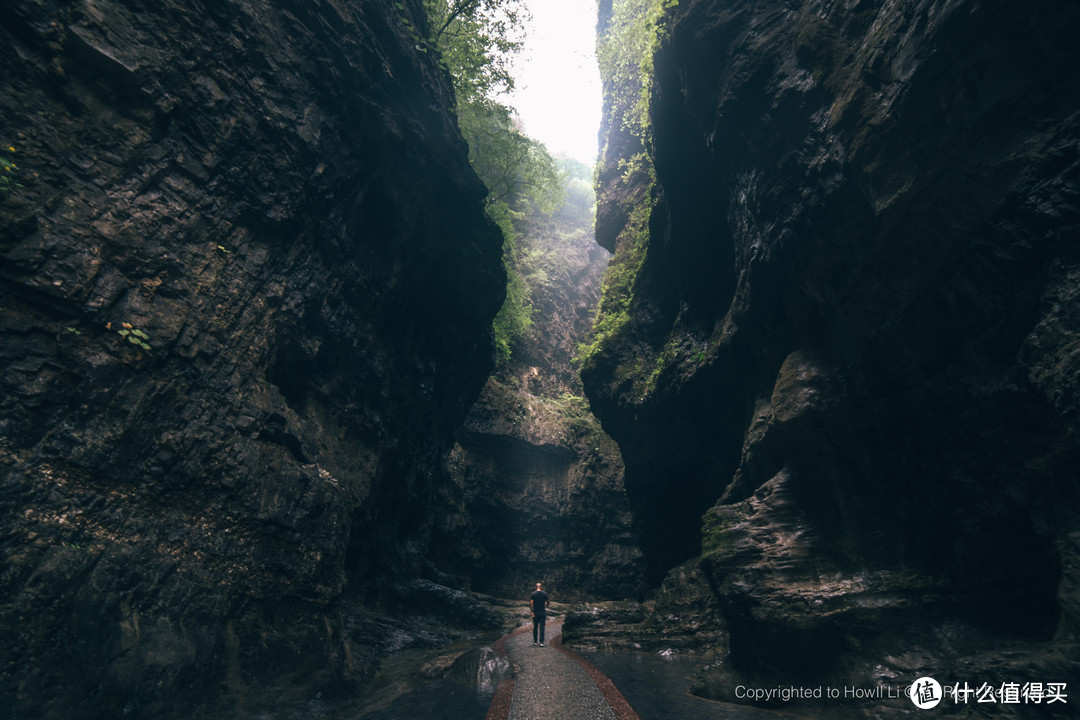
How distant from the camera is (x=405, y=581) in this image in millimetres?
15375

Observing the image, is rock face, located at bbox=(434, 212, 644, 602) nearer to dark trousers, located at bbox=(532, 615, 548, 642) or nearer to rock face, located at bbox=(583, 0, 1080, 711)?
dark trousers, located at bbox=(532, 615, 548, 642)

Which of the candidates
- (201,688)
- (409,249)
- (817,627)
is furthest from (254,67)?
(817,627)

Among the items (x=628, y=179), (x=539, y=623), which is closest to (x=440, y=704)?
(x=539, y=623)

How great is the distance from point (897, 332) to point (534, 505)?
20822mm

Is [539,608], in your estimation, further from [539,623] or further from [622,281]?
[622,281]

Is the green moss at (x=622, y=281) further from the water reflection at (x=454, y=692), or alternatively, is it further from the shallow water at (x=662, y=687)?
the water reflection at (x=454, y=692)

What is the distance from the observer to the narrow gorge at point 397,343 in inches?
206

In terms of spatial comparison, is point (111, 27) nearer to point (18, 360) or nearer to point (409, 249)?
point (18, 360)

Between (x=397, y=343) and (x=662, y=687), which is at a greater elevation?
(x=397, y=343)

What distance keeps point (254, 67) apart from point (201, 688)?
10.0 metres

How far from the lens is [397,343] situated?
1410 centimetres

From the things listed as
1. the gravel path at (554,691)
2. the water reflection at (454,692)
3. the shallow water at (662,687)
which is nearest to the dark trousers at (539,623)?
the gravel path at (554,691)

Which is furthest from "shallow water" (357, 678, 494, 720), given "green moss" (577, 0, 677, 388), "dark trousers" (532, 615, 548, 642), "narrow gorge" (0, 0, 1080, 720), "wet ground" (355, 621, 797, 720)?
"green moss" (577, 0, 677, 388)

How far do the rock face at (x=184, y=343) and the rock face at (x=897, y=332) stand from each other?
8158mm
